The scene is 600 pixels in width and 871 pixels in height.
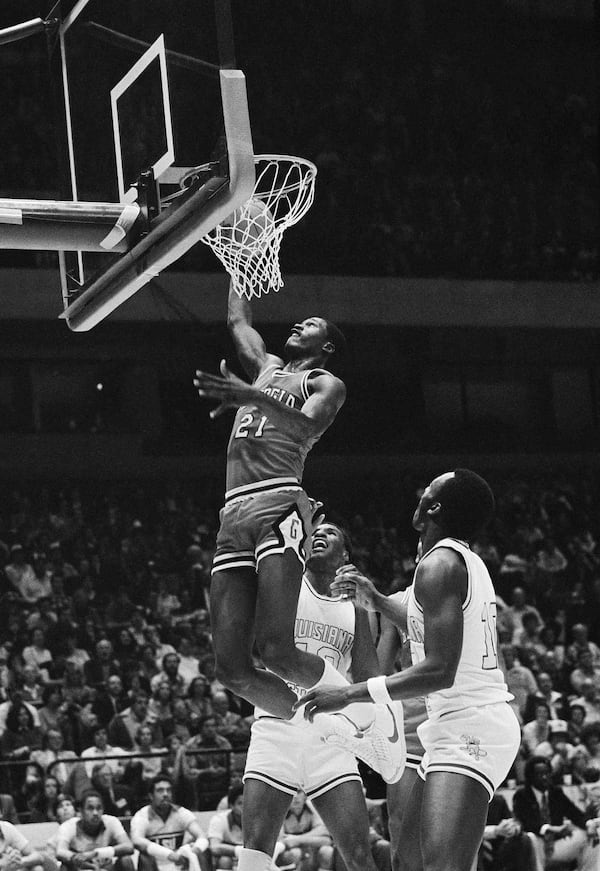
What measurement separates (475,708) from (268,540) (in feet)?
4.75

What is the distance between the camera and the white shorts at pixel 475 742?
5.03 metres

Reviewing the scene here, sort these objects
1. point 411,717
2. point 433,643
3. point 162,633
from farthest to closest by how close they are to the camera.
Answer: point 162,633, point 411,717, point 433,643

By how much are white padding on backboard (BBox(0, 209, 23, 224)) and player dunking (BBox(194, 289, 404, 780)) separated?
109cm

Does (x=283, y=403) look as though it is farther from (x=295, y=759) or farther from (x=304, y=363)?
(x=295, y=759)

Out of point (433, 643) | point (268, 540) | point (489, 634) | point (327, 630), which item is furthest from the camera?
point (327, 630)

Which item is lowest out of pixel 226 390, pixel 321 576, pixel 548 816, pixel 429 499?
pixel 548 816

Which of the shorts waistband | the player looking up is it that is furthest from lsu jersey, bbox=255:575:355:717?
Answer: the shorts waistband

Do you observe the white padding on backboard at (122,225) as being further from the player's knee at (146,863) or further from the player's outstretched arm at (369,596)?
the player's knee at (146,863)

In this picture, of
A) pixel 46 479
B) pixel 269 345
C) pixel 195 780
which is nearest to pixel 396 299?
pixel 269 345

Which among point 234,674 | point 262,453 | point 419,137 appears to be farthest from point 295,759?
Answer: point 419,137

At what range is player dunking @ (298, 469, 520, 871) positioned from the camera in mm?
4922

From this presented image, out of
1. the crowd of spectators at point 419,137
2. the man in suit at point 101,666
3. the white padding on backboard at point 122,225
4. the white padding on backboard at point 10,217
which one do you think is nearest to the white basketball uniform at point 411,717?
the white padding on backboard at point 122,225

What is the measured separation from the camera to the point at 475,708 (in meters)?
5.17

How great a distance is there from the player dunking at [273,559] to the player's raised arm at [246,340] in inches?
9.8
